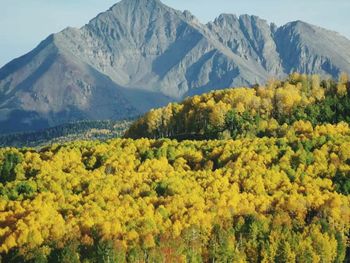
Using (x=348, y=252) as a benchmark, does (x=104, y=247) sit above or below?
above

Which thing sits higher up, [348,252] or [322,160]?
[322,160]

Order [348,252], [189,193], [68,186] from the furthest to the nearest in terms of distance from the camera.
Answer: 1. [68,186]
2. [189,193]
3. [348,252]

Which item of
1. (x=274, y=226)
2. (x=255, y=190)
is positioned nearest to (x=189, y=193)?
(x=255, y=190)

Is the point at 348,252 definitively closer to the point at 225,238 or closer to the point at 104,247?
the point at 225,238

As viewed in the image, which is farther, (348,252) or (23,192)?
(23,192)

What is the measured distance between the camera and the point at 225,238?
136 metres

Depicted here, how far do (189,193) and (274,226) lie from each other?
32.7 metres

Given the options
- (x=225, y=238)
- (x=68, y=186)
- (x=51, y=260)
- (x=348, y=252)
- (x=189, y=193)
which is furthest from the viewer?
(x=68, y=186)

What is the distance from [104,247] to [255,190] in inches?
2359

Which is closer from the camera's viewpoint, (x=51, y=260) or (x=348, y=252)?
(x=51, y=260)

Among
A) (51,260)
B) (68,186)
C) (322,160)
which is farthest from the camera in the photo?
(322,160)

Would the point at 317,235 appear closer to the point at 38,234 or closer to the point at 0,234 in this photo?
the point at 38,234

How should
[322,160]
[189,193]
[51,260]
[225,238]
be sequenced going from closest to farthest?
[51,260]
[225,238]
[189,193]
[322,160]

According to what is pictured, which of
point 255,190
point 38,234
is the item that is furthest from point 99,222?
point 255,190
